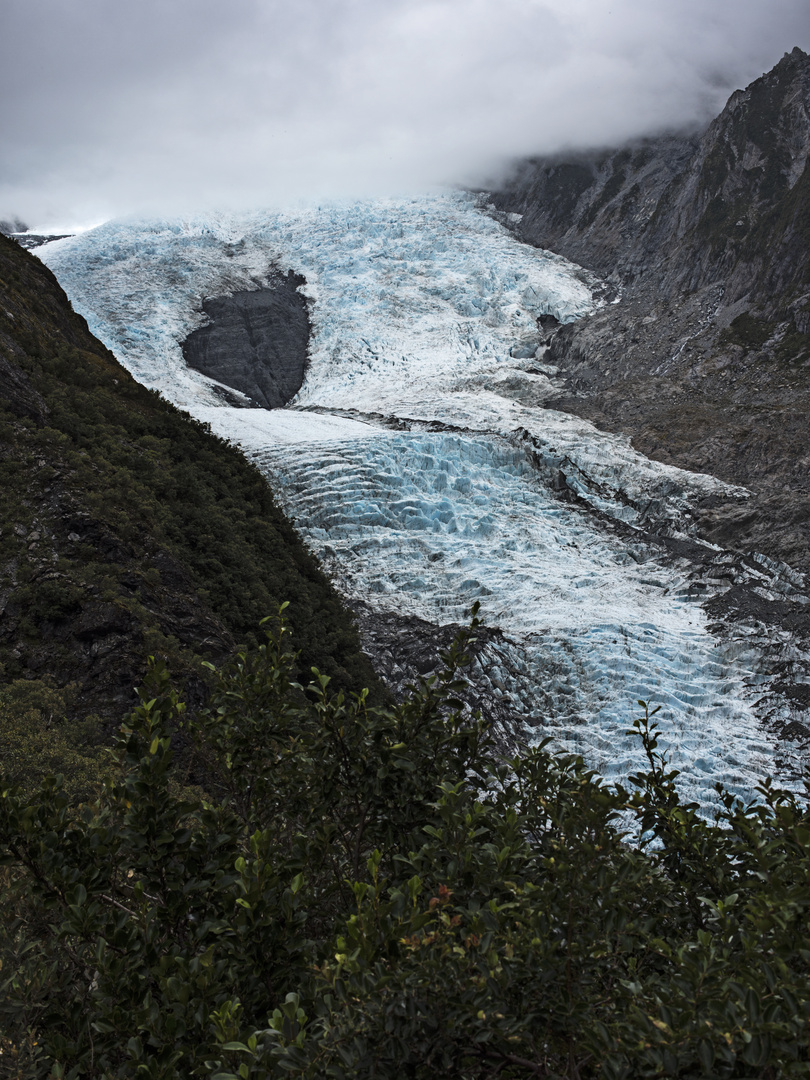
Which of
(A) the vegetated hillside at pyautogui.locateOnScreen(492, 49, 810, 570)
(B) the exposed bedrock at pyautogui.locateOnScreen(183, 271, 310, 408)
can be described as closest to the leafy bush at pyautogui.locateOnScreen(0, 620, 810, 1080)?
(A) the vegetated hillside at pyautogui.locateOnScreen(492, 49, 810, 570)

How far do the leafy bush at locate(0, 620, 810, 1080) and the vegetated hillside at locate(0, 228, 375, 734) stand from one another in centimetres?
795

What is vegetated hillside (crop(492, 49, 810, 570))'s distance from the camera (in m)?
32.4

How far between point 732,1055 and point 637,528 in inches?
1132

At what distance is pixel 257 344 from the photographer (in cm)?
5362

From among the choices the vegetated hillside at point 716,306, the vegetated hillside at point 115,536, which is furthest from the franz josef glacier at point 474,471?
the vegetated hillside at point 115,536

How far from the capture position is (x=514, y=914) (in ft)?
7.79

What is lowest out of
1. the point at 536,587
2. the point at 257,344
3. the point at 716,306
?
the point at 536,587

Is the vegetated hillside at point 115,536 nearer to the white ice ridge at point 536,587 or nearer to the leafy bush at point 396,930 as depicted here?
the white ice ridge at point 536,587

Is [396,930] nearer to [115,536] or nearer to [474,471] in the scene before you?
[115,536]

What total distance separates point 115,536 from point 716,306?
43.5 meters

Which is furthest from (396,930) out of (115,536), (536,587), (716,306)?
(716,306)

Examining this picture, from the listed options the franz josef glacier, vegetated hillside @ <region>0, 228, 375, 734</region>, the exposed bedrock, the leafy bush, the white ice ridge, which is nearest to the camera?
the leafy bush

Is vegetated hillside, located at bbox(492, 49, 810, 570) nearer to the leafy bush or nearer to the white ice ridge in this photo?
the white ice ridge

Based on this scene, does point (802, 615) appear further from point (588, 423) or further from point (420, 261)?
point (420, 261)
